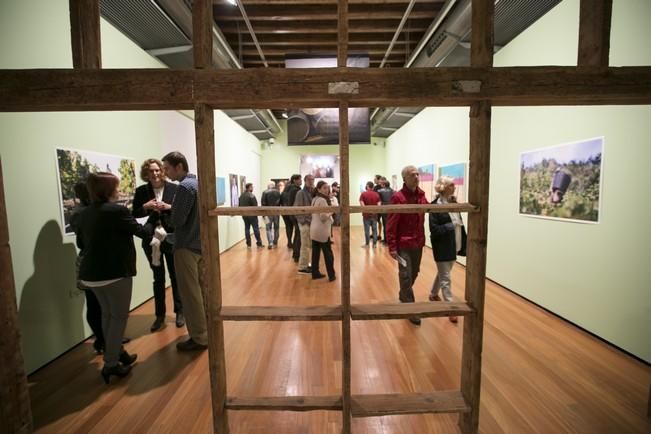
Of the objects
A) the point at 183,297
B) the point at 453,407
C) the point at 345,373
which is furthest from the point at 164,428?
the point at 453,407

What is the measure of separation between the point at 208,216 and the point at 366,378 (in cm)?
182

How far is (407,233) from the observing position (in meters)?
3.19

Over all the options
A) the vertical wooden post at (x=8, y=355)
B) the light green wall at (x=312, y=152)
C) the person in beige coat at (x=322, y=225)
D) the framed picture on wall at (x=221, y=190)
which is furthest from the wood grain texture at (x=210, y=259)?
the light green wall at (x=312, y=152)

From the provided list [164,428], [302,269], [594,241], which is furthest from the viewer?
[302,269]

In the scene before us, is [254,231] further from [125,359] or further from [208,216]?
[208,216]

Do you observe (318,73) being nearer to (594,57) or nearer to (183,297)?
(594,57)

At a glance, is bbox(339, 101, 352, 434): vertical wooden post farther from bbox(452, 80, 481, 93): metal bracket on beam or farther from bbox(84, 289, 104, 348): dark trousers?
bbox(84, 289, 104, 348): dark trousers

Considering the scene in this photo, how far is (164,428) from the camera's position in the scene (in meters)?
1.92

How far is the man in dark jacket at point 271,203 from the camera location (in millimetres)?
7098

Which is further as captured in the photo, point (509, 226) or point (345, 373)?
point (509, 226)

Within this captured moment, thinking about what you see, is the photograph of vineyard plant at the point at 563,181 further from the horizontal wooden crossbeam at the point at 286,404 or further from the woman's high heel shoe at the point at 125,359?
the woman's high heel shoe at the point at 125,359

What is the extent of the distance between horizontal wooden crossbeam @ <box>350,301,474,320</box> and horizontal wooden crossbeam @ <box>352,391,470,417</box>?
1.79 ft

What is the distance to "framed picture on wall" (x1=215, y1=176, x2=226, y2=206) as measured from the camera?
6881 millimetres

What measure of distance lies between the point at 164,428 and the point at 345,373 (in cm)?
131
